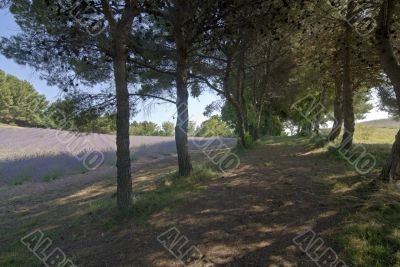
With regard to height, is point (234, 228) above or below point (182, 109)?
below

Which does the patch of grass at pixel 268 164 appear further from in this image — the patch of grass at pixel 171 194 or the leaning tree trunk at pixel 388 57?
the leaning tree trunk at pixel 388 57

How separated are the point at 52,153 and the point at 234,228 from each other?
38.7 feet

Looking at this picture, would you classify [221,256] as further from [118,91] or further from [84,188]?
[84,188]

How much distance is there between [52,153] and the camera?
1418 cm

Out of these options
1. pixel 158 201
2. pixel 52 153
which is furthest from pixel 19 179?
pixel 158 201

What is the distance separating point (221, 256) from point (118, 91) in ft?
11.0

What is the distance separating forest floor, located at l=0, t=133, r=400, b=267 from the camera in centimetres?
392

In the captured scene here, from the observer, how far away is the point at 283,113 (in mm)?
29156

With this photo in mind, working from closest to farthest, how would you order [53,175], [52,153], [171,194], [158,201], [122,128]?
[122,128] → [158,201] → [171,194] → [53,175] → [52,153]

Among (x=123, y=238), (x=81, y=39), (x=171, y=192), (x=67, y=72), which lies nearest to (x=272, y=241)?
(x=123, y=238)

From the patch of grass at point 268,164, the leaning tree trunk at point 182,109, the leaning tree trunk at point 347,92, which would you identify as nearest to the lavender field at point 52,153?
the leaning tree trunk at point 182,109

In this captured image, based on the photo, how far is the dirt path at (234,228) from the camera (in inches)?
156

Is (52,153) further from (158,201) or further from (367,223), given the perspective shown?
(367,223)

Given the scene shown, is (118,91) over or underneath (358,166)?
over
